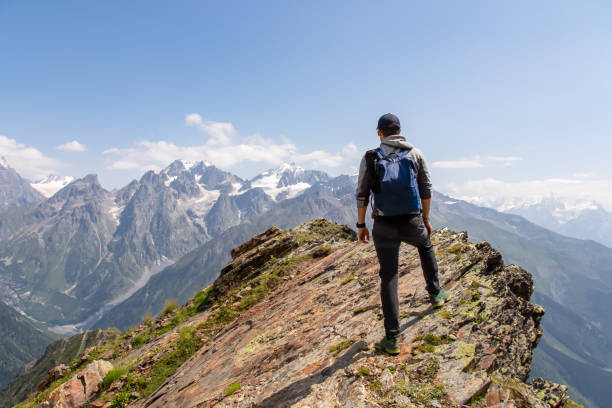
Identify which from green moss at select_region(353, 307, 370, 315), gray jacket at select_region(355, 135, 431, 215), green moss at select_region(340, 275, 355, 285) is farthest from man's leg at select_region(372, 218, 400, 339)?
green moss at select_region(340, 275, 355, 285)

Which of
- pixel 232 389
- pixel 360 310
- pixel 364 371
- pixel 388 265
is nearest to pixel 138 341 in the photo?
pixel 232 389

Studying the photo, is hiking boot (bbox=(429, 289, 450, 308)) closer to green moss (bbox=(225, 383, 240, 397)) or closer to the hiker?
the hiker

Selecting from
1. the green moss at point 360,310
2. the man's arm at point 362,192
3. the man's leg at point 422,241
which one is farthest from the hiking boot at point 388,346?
the man's arm at point 362,192

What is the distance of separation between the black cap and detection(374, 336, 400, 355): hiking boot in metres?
4.92

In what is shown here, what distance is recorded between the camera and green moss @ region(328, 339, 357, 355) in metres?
7.70

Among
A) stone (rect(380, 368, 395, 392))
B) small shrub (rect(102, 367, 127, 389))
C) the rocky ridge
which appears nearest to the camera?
stone (rect(380, 368, 395, 392))

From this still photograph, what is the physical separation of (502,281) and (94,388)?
1621cm

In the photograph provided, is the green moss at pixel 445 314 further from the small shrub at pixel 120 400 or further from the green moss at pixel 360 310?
the small shrub at pixel 120 400

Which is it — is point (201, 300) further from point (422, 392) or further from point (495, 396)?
point (495, 396)

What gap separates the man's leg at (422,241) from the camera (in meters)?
7.26

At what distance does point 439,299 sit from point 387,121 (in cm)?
477

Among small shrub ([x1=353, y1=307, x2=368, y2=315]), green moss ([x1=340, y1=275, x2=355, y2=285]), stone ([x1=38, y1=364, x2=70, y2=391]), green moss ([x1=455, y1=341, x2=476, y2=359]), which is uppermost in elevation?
green moss ([x1=455, y1=341, x2=476, y2=359])

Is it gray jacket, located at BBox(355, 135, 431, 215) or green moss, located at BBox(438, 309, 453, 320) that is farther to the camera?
green moss, located at BBox(438, 309, 453, 320)

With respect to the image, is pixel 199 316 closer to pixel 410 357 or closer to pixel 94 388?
pixel 94 388
